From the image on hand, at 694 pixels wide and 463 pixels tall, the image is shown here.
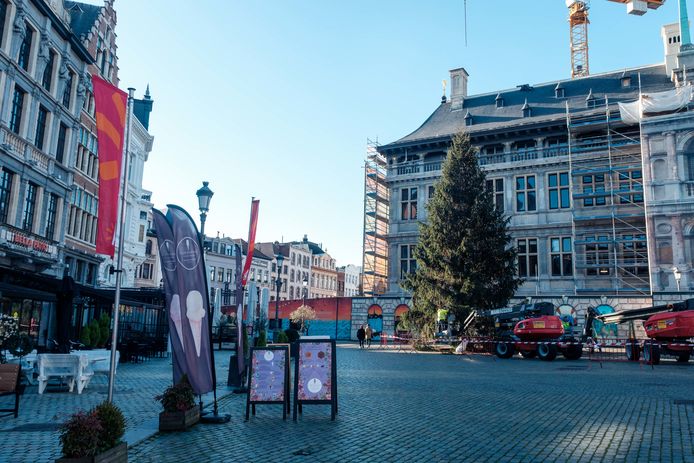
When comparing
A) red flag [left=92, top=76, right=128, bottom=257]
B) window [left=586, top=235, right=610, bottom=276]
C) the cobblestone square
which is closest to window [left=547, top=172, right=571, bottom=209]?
window [left=586, top=235, right=610, bottom=276]

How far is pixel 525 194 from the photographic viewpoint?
42.9 meters

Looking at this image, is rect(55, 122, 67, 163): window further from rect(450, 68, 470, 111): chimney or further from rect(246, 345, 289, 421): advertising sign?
rect(450, 68, 470, 111): chimney

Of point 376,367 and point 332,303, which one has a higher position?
point 332,303

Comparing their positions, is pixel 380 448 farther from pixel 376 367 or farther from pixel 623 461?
pixel 376 367

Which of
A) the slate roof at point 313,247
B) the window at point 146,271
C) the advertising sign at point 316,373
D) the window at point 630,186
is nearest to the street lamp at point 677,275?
the window at point 630,186

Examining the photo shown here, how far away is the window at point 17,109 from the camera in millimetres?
23031

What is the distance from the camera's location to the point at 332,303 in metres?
59.8

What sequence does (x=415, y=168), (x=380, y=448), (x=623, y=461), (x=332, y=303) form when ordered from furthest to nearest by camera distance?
(x=332, y=303), (x=415, y=168), (x=380, y=448), (x=623, y=461)

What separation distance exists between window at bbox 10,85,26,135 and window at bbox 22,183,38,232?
250cm

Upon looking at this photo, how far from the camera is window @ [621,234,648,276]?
1500 inches

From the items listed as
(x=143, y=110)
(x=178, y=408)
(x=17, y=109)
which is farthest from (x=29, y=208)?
(x=143, y=110)

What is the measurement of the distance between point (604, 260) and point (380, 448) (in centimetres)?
3632

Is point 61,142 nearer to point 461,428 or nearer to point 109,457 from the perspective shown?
point 109,457

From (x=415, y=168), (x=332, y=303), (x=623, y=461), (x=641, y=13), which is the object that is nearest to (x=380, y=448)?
(x=623, y=461)
